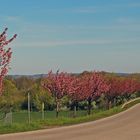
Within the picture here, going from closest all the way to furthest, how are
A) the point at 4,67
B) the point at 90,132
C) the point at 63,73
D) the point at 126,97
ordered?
the point at 4,67 → the point at 90,132 → the point at 63,73 → the point at 126,97

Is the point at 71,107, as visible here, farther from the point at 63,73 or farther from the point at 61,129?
the point at 61,129

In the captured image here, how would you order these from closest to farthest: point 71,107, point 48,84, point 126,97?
point 48,84 → point 71,107 → point 126,97

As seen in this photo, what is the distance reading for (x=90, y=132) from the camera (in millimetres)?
27047

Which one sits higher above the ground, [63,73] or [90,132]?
[63,73]

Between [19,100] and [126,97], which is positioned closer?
[19,100]

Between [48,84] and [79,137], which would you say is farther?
[48,84]

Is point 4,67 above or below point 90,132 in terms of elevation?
above

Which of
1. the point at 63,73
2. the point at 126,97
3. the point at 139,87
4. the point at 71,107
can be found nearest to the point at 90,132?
the point at 63,73

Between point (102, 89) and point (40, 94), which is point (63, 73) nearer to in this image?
point (102, 89)

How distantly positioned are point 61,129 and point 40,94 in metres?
40.9

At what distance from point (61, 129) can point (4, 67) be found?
7.19m

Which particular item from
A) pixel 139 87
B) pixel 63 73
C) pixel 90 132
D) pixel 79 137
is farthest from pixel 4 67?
pixel 139 87

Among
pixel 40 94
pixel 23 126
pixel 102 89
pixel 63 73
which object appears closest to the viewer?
pixel 23 126

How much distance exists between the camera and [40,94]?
69.8 m
